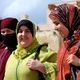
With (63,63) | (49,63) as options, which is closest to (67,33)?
(63,63)

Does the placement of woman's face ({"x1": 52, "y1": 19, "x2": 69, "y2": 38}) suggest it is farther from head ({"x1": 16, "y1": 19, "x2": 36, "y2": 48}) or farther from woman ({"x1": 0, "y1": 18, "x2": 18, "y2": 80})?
woman ({"x1": 0, "y1": 18, "x2": 18, "y2": 80})

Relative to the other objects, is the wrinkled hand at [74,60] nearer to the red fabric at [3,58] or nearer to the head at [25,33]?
the head at [25,33]

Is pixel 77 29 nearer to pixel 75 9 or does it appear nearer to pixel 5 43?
pixel 75 9

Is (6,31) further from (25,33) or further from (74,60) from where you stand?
(74,60)

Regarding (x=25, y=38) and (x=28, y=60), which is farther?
(x=25, y=38)

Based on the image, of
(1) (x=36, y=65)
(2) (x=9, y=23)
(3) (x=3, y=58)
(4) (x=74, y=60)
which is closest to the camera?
(4) (x=74, y=60)

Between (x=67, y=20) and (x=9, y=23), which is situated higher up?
(x=67, y=20)

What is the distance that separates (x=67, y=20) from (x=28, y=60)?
727mm

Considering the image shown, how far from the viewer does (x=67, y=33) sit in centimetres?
499

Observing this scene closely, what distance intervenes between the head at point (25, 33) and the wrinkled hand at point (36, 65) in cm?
33

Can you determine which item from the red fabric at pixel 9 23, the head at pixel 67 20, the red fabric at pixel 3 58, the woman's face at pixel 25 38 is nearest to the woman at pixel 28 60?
the woman's face at pixel 25 38

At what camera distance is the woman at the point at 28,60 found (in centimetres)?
530

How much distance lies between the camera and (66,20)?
5008 millimetres

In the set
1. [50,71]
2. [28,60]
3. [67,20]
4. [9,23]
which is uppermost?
[67,20]
